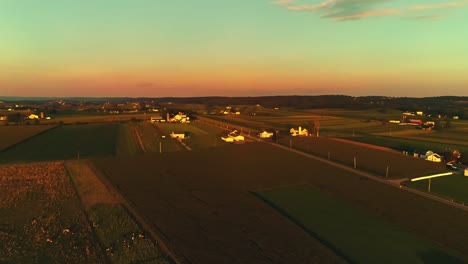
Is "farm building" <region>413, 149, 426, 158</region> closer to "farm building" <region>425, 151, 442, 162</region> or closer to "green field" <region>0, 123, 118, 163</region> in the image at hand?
"farm building" <region>425, 151, 442, 162</region>

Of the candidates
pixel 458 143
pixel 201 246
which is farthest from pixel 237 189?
pixel 458 143

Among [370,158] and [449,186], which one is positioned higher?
[370,158]

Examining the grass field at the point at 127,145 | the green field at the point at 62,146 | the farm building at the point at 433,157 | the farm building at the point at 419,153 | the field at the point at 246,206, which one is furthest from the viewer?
the grass field at the point at 127,145

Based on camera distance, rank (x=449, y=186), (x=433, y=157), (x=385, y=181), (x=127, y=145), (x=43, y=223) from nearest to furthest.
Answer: (x=43, y=223) → (x=449, y=186) → (x=385, y=181) → (x=433, y=157) → (x=127, y=145)

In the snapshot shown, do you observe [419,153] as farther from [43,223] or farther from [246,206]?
[43,223]

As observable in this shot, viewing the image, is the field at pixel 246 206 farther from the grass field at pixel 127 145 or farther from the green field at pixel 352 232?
the grass field at pixel 127 145

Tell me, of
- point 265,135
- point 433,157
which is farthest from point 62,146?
point 433,157

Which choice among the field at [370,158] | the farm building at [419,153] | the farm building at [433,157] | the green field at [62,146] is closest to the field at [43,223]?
the green field at [62,146]
